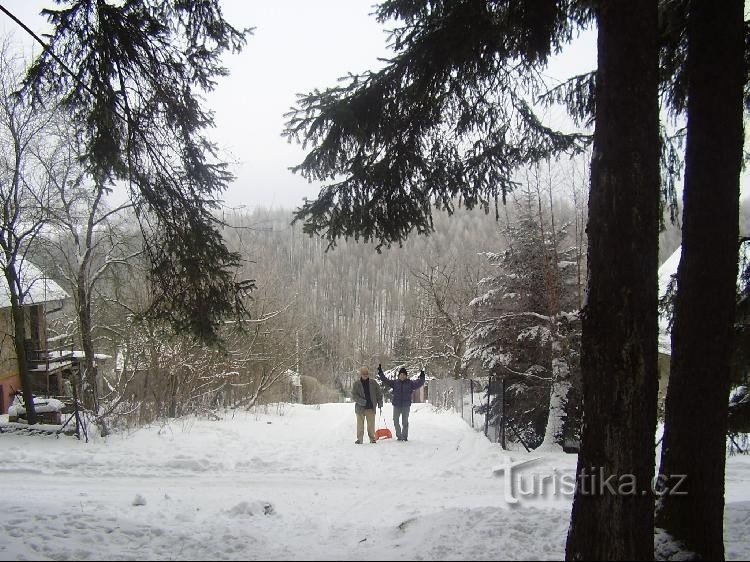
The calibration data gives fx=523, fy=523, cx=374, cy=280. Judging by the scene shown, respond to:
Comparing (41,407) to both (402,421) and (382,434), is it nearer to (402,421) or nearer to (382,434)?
(382,434)

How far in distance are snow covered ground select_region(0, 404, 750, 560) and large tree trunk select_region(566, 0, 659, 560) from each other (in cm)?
98

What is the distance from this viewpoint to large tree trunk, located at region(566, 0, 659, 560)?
3463 mm

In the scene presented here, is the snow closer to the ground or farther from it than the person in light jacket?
closer to the ground

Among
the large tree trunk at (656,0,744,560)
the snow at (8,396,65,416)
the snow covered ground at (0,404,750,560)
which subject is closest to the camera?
the large tree trunk at (656,0,744,560)

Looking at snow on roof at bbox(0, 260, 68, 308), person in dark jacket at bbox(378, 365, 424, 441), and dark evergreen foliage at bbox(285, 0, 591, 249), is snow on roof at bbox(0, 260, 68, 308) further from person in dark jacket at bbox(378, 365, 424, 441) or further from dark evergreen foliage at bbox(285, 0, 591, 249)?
dark evergreen foliage at bbox(285, 0, 591, 249)

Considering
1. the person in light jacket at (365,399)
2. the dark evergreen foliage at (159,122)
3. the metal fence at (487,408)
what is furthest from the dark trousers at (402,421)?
the dark evergreen foliage at (159,122)

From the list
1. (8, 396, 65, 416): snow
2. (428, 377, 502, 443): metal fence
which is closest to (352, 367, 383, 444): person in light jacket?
(428, 377, 502, 443): metal fence

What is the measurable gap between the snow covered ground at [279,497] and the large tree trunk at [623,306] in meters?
0.98

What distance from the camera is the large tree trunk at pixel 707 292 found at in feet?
13.7

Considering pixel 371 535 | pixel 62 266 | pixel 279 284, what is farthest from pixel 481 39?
pixel 279 284

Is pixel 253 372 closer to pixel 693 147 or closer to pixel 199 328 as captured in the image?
pixel 199 328

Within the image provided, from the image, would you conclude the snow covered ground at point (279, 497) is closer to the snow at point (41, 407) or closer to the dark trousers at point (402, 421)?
the dark trousers at point (402, 421)

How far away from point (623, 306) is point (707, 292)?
1305 millimetres

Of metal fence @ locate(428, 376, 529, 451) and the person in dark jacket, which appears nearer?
the person in dark jacket
